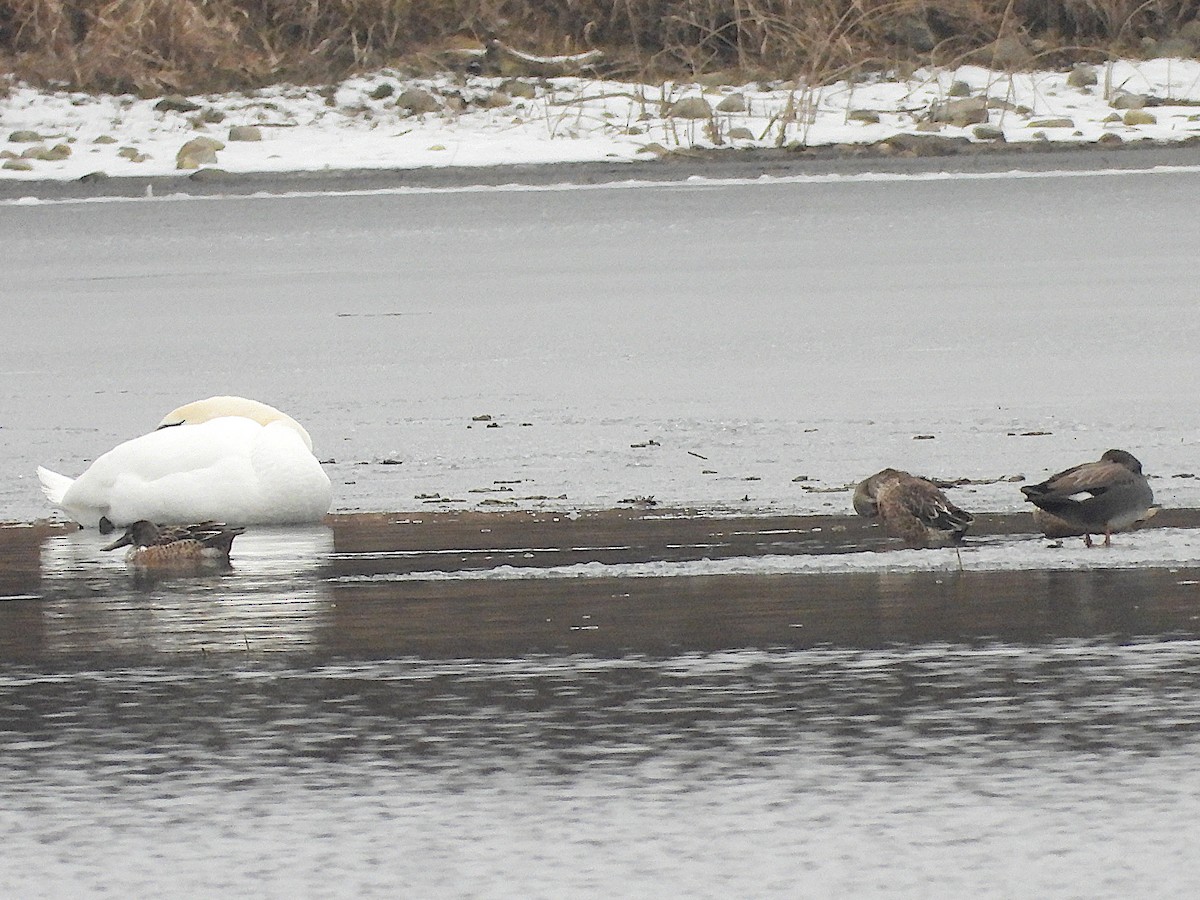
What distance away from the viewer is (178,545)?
7.17 m

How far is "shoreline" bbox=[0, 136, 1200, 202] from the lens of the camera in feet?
71.1

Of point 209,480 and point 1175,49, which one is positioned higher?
point 209,480

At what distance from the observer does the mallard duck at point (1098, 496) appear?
22.4ft

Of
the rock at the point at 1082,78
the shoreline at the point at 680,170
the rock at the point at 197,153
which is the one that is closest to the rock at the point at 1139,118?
the shoreline at the point at 680,170

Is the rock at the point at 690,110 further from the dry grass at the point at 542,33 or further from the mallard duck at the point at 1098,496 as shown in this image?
the mallard duck at the point at 1098,496

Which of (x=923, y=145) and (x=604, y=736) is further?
(x=923, y=145)

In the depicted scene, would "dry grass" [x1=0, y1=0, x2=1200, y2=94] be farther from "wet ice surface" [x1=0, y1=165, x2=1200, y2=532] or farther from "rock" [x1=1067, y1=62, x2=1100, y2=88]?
"wet ice surface" [x1=0, y1=165, x2=1200, y2=532]

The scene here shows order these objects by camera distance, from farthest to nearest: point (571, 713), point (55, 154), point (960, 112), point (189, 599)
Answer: point (960, 112) → point (55, 154) → point (189, 599) → point (571, 713)

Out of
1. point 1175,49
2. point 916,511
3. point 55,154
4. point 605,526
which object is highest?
point 916,511

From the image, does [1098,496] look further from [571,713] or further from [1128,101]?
[1128,101]

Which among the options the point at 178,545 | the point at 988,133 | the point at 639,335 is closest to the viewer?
the point at 178,545


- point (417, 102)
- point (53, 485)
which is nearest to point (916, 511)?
point (53, 485)

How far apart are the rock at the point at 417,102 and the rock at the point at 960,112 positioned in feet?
15.6

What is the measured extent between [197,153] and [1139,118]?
8257 millimetres
